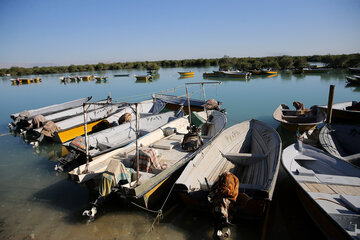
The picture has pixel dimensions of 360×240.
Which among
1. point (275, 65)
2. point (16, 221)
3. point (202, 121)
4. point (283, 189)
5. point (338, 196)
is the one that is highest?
point (275, 65)

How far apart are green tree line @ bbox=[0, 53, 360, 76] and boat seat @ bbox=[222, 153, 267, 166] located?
2222 inches

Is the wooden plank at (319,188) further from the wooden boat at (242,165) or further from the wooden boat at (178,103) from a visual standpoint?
the wooden boat at (178,103)

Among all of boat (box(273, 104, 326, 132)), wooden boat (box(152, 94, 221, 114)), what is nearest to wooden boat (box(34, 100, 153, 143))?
wooden boat (box(152, 94, 221, 114))

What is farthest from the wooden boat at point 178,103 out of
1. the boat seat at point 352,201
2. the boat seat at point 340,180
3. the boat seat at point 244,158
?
the boat seat at point 352,201

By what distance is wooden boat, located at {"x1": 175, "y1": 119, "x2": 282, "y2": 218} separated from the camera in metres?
5.64

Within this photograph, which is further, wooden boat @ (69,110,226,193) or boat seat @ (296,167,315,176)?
boat seat @ (296,167,315,176)

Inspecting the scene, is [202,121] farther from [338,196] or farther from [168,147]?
[338,196]

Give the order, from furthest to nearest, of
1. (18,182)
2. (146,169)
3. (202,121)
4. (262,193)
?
(202,121), (18,182), (146,169), (262,193)

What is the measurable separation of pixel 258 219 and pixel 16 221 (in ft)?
24.1

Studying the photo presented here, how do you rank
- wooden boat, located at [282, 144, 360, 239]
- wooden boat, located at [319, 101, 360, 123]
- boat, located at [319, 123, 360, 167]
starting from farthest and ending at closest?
wooden boat, located at [319, 101, 360, 123] < boat, located at [319, 123, 360, 167] < wooden boat, located at [282, 144, 360, 239]

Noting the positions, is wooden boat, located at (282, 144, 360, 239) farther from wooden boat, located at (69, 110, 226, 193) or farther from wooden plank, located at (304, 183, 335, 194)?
wooden boat, located at (69, 110, 226, 193)

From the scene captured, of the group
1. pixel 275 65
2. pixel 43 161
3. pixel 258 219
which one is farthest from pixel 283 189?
pixel 275 65

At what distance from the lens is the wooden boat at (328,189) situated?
4.52 metres

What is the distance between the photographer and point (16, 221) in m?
6.37
